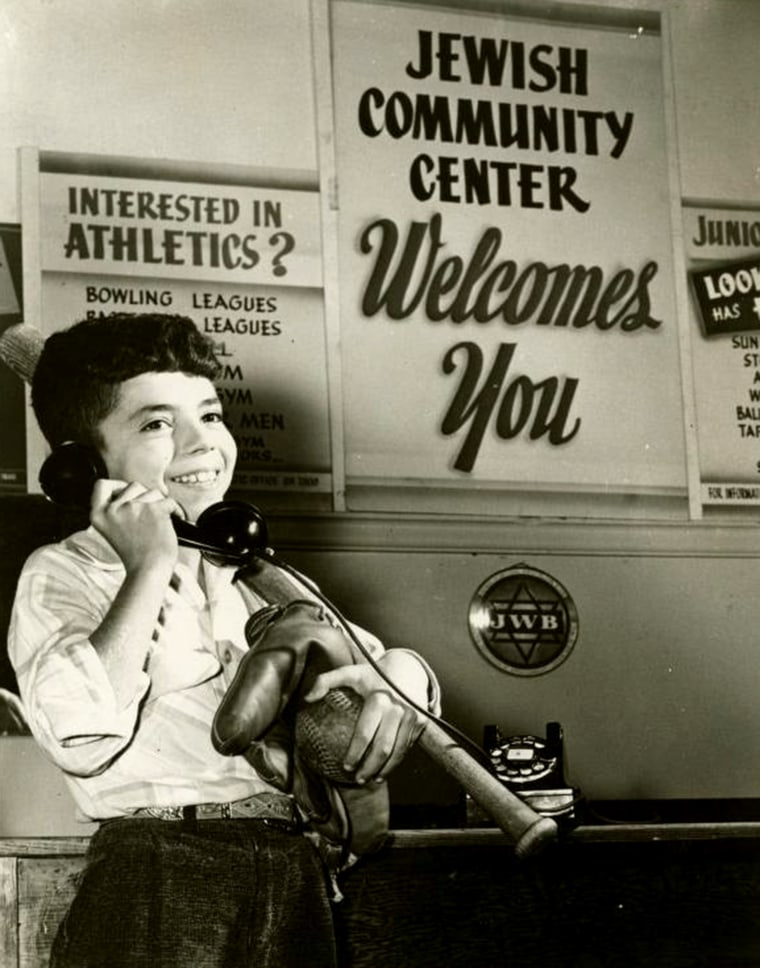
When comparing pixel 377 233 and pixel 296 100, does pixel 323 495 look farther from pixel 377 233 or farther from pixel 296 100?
pixel 296 100

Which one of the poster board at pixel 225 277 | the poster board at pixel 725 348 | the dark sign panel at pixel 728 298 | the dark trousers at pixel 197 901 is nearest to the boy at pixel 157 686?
the dark trousers at pixel 197 901

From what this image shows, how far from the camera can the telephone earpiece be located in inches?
125

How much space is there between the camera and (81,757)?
2.94m

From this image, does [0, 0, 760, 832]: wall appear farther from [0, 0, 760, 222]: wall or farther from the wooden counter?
the wooden counter

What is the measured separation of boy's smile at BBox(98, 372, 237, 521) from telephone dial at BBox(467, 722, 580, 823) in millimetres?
851

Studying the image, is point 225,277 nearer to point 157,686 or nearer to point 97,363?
point 97,363

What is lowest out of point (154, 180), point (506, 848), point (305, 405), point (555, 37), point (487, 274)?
point (506, 848)

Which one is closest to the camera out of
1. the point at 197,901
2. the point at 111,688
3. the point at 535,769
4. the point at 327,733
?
the point at 197,901

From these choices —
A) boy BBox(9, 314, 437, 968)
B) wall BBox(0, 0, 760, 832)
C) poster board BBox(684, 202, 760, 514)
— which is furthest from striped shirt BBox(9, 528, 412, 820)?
poster board BBox(684, 202, 760, 514)

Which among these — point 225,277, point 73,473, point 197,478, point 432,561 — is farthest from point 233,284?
point 432,561

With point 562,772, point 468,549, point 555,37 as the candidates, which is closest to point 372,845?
point 562,772

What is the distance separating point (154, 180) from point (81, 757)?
4.58 feet

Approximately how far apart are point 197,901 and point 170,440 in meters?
0.99

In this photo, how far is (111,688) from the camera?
9.60 ft
